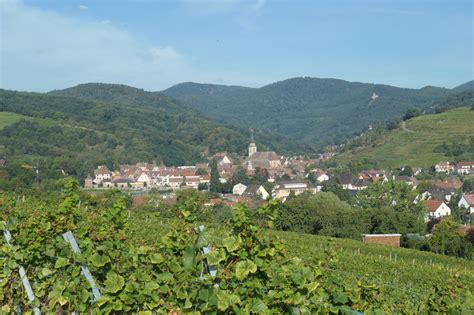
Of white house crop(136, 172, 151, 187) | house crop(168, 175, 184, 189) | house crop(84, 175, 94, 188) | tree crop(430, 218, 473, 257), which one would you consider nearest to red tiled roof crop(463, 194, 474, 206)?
tree crop(430, 218, 473, 257)

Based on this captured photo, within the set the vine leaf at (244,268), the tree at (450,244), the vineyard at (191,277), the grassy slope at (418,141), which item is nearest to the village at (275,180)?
the grassy slope at (418,141)

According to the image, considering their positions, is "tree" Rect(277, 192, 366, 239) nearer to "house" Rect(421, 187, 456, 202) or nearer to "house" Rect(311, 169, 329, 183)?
"house" Rect(421, 187, 456, 202)

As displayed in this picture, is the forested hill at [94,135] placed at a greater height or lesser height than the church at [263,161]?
greater

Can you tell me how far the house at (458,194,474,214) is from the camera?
217 feet

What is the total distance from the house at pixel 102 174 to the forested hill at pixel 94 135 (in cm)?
142

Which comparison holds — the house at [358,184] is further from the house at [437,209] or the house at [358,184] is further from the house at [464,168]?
the house at [464,168]

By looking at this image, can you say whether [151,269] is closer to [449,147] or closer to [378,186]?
[378,186]

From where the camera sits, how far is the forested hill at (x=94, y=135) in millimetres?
85812

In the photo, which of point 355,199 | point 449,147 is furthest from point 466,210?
point 449,147

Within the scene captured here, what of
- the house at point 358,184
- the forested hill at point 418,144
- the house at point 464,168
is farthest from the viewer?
the forested hill at point 418,144

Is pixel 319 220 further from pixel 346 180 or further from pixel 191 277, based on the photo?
pixel 346 180

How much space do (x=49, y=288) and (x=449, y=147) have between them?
101728mm

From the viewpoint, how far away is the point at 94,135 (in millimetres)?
108062

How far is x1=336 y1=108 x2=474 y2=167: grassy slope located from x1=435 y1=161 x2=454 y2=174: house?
283 cm
